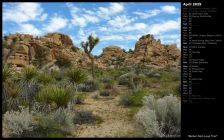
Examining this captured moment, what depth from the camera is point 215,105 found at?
6512 mm

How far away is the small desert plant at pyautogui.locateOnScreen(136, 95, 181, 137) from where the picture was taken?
26.0 ft

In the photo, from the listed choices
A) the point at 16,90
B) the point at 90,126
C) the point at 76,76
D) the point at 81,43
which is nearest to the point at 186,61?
the point at 90,126

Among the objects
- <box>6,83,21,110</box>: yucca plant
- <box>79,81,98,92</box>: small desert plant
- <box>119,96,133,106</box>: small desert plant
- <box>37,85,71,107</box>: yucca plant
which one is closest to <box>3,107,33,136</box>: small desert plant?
<box>37,85,71,107</box>: yucca plant

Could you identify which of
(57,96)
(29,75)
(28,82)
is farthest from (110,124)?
(29,75)

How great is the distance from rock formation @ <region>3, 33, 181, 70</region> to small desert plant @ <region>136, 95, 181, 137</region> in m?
35.9

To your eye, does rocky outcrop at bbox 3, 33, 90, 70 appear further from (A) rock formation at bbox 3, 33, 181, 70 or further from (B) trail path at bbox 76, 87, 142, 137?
(B) trail path at bbox 76, 87, 142, 137

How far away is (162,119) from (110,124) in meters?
1.69

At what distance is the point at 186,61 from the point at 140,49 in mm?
60019

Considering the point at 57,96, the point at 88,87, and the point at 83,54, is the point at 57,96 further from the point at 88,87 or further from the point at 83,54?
the point at 83,54

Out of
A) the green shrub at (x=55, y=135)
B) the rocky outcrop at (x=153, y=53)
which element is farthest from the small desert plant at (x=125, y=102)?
the rocky outcrop at (x=153, y=53)

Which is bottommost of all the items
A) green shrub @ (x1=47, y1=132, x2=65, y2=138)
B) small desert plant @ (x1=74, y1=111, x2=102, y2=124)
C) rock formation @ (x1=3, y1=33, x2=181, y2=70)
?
green shrub @ (x1=47, y1=132, x2=65, y2=138)

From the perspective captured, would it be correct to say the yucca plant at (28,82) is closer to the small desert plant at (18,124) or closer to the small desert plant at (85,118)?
the small desert plant at (85,118)

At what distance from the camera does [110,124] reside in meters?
9.45

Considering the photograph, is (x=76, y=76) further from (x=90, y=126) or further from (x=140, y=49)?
(x=140, y=49)
